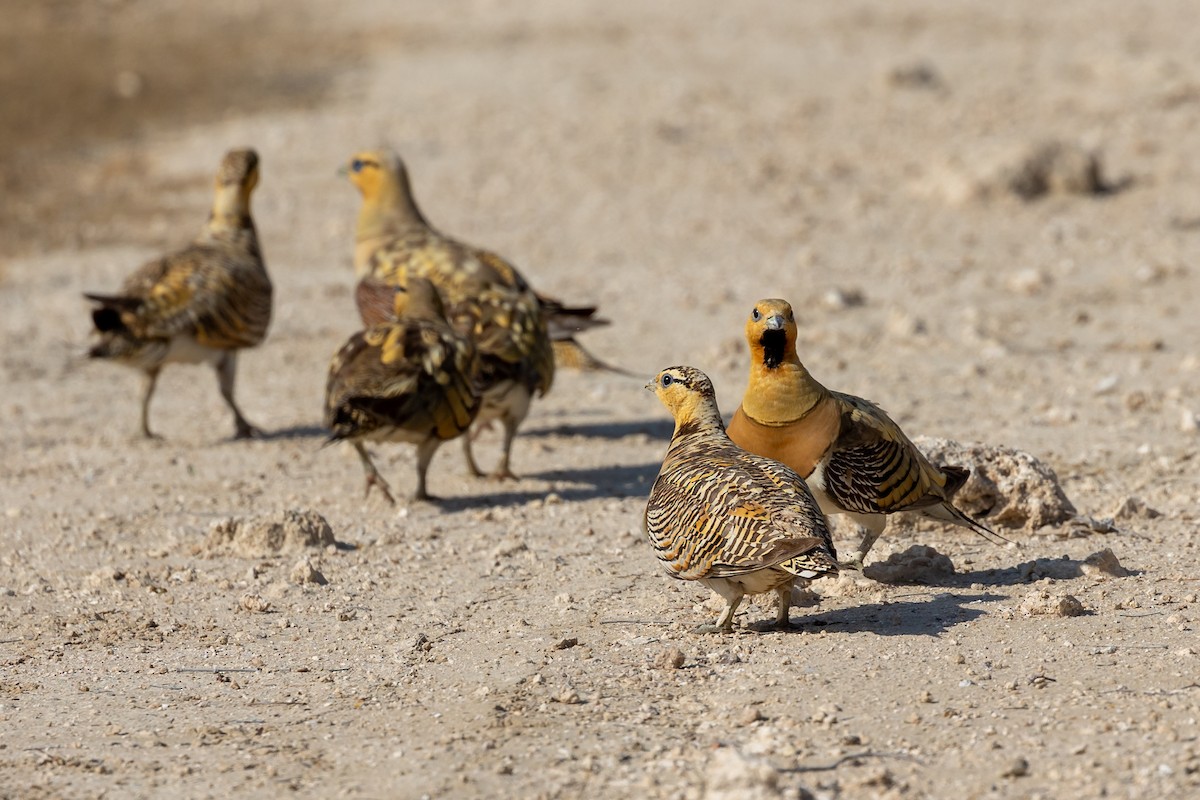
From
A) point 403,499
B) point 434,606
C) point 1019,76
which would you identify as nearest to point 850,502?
point 434,606

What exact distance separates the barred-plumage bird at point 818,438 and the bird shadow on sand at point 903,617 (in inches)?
14.8

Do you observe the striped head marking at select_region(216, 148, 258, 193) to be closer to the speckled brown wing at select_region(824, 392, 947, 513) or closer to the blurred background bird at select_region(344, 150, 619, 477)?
the blurred background bird at select_region(344, 150, 619, 477)

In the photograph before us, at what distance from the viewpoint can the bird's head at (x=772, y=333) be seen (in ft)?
21.7

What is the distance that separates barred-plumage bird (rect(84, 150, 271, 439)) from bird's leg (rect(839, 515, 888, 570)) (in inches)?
179

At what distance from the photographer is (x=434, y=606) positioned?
702 centimetres

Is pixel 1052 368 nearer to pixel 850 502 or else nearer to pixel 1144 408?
pixel 1144 408

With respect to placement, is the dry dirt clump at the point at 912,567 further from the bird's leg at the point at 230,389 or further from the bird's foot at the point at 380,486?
the bird's leg at the point at 230,389

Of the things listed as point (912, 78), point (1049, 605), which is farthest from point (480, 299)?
point (912, 78)

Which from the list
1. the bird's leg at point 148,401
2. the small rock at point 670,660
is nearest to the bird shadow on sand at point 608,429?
the bird's leg at point 148,401

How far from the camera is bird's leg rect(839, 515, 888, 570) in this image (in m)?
6.82

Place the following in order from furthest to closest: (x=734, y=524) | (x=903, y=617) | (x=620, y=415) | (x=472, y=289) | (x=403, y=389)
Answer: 1. (x=620, y=415)
2. (x=472, y=289)
3. (x=403, y=389)
4. (x=903, y=617)
5. (x=734, y=524)

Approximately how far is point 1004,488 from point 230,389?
496cm

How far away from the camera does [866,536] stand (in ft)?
22.9

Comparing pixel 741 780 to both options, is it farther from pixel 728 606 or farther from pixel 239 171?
pixel 239 171
